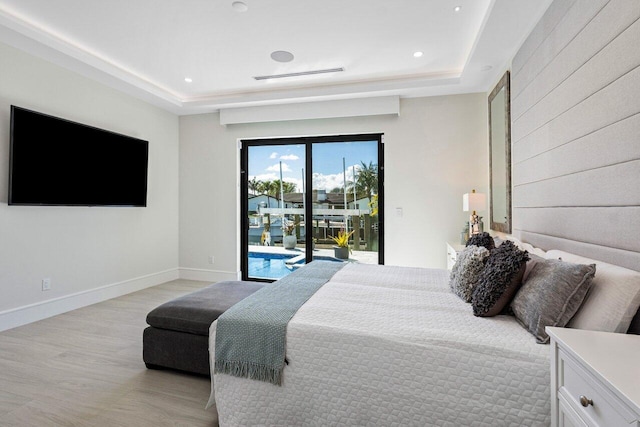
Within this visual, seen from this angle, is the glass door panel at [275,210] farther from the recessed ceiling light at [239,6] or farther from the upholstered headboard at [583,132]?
the upholstered headboard at [583,132]

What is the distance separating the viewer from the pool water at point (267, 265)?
4.98 m

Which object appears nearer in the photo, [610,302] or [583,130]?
[610,302]

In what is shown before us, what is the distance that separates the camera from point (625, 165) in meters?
1.50

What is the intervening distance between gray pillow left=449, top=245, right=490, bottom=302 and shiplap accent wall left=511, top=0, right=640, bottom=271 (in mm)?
535

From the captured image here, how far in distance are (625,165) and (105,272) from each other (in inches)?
194

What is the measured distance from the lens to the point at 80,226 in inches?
144

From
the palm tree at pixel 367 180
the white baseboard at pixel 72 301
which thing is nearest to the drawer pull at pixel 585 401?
the palm tree at pixel 367 180

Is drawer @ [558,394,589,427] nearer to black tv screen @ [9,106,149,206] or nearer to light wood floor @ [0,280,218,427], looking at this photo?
light wood floor @ [0,280,218,427]

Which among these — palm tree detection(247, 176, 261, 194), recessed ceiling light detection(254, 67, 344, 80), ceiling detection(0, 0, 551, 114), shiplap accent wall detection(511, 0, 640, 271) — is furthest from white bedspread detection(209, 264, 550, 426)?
palm tree detection(247, 176, 261, 194)

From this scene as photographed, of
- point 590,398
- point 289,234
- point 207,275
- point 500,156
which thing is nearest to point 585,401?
point 590,398

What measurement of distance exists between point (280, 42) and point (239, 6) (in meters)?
0.63

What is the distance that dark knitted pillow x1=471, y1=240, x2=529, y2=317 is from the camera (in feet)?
5.46

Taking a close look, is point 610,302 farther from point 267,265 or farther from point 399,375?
point 267,265

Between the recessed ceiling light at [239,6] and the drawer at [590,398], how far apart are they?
9.77 feet
